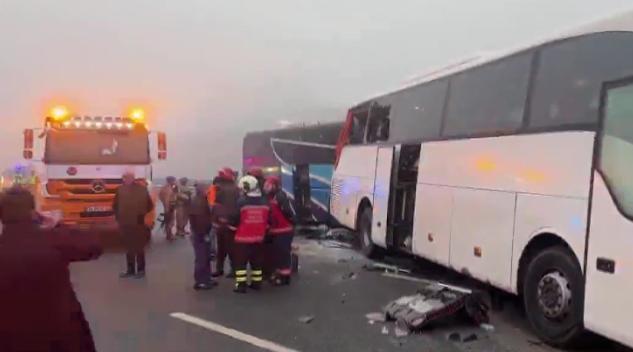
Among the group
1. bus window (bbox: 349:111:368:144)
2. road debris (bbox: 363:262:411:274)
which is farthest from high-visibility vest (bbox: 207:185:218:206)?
bus window (bbox: 349:111:368:144)

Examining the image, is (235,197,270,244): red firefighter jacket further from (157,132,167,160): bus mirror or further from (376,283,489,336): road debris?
(157,132,167,160): bus mirror

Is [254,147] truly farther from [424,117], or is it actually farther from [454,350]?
[454,350]

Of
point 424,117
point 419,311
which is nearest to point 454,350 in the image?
point 419,311

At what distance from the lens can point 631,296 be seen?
502cm

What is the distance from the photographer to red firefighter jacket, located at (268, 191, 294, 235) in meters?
9.34

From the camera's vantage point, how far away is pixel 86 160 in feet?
46.4

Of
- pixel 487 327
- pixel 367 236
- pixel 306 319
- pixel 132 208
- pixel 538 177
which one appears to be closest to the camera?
pixel 538 177

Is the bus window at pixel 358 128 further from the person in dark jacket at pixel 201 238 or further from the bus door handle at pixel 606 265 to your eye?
the bus door handle at pixel 606 265

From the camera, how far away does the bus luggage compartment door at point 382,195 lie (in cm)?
1109

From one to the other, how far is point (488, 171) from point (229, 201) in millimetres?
3748

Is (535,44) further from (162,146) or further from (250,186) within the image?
(162,146)

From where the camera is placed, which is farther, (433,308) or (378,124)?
(378,124)

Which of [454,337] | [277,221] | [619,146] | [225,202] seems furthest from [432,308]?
[225,202]

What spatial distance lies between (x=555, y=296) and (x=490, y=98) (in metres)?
2.86
